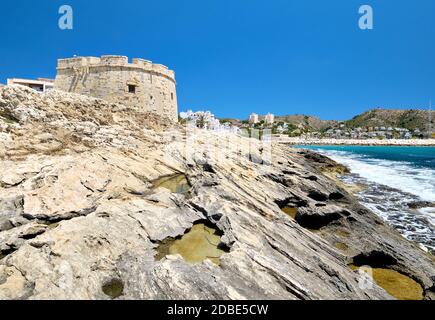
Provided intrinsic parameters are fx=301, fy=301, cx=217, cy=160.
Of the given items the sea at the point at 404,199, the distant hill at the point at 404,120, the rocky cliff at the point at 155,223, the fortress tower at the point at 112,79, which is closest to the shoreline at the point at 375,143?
the distant hill at the point at 404,120

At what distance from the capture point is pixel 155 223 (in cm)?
1113

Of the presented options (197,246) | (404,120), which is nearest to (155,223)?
(197,246)

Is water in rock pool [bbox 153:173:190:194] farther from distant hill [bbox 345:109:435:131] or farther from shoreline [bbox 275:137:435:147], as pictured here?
distant hill [bbox 345:109:435:131]

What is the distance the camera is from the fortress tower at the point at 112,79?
2650cm

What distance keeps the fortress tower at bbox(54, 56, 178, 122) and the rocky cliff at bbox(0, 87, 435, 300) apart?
14.0 feet

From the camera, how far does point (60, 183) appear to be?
42.3 feet

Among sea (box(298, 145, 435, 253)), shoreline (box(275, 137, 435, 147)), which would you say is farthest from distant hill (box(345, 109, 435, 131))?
sea (box(298, 145, 435, 253))

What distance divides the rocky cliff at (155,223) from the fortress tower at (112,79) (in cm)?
428

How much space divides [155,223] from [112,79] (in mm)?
19298

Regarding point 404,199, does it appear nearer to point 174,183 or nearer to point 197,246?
point 174,183
